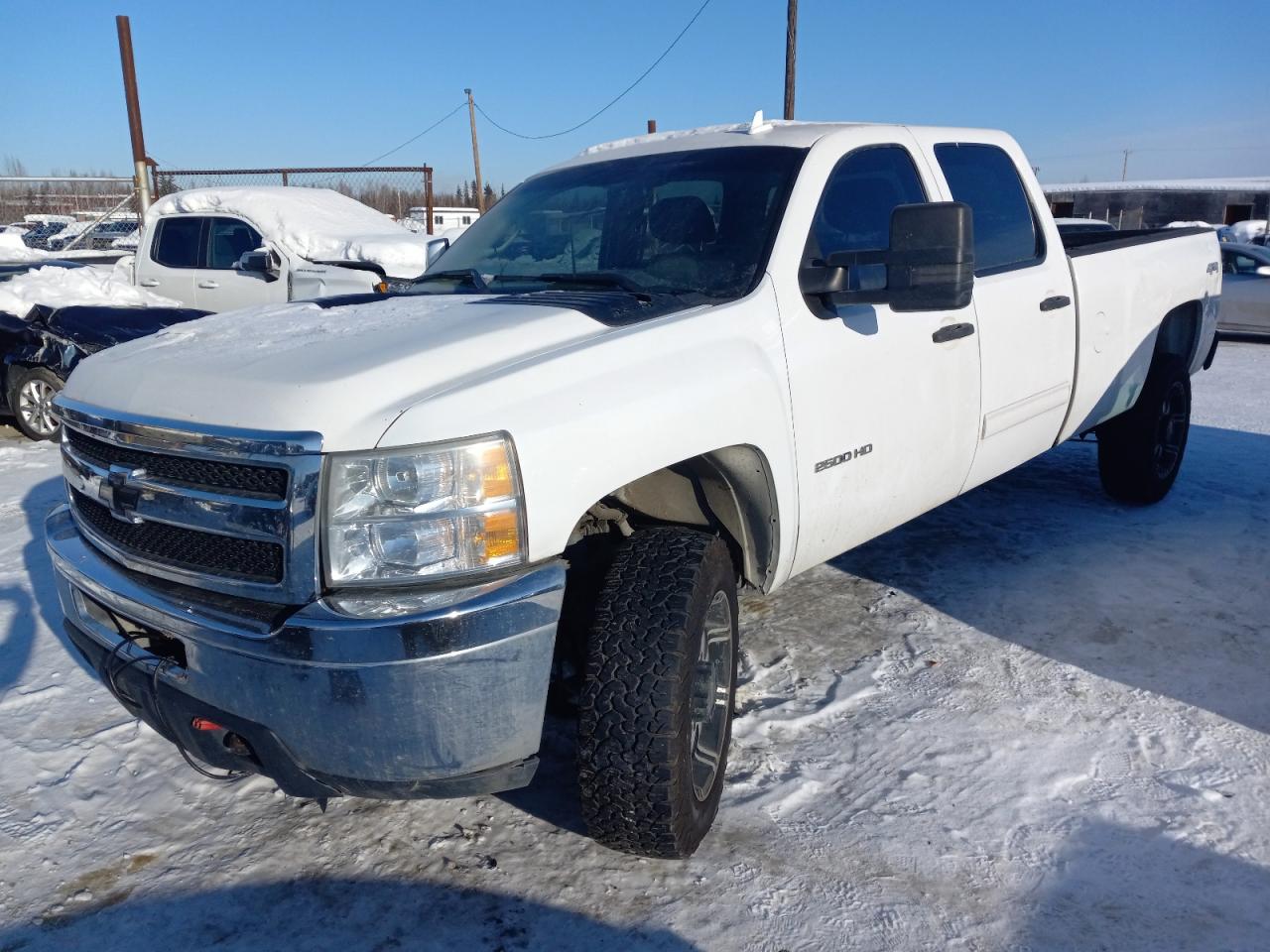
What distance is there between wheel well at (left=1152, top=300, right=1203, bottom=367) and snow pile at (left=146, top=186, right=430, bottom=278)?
262 inches

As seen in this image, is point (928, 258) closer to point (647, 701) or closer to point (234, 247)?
point (647, 701)

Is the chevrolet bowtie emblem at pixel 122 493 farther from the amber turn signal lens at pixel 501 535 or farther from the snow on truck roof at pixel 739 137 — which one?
the snow on truck roof at pixel 739 137

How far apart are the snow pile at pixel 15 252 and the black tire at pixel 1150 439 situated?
63.9 ft

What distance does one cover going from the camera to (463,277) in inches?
142

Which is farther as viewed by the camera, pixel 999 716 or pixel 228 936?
pixel 999 716

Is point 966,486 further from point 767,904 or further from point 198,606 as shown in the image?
point 198,606

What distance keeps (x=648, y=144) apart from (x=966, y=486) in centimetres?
188

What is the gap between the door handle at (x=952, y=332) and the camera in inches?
141

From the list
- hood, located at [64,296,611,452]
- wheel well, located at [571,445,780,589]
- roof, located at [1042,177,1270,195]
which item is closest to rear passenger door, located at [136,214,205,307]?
hood, located at [64,296,611,452]

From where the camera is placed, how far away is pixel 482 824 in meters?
2.91

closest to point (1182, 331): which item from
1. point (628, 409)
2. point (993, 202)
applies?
point (993, 202)

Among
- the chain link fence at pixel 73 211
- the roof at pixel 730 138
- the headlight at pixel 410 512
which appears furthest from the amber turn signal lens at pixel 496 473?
the chain link fence at pixel 73 211

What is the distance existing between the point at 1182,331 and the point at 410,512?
5130mm

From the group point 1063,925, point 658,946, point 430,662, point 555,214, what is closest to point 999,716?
point 1063,925
